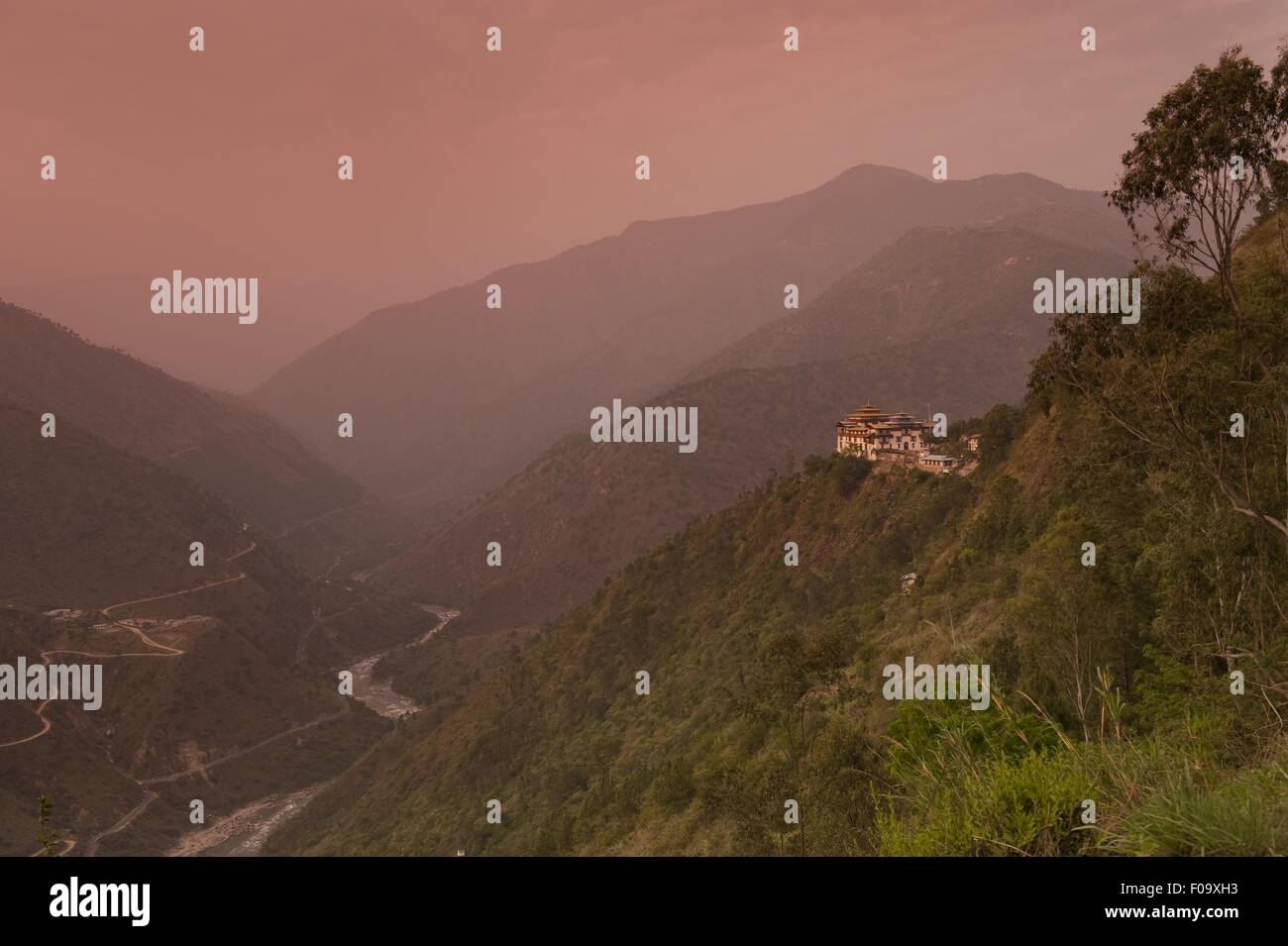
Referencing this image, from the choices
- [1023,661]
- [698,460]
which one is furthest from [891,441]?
[698,460]

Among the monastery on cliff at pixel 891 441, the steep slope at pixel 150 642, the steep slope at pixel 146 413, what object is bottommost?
the steep slope at pixel 150 642

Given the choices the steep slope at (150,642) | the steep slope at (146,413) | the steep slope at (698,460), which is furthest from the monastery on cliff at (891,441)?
the steep slope at (146,413)

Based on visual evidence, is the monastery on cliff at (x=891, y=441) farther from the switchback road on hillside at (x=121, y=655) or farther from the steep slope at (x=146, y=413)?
the steep slope at (x=146, y=413)

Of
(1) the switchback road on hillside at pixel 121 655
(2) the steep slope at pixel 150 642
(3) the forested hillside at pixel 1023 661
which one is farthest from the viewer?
(1) the switchback road on hillside at pixel 121 655

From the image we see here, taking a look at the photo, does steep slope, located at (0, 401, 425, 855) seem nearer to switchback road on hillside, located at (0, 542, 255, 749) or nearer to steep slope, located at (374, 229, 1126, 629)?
switchback road on hillside, located at (0, 542, 255, 749)

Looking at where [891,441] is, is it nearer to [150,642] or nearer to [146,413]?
[150,642]

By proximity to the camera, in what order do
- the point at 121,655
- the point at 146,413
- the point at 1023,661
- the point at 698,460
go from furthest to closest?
the point at 146,413 → the point at 698,460 → the point at 121,655 → the point at 1023,661

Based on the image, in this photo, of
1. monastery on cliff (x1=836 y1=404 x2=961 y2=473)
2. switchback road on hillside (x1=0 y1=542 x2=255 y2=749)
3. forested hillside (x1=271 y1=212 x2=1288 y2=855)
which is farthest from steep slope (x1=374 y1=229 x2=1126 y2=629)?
forested hillside (x1=271 y1=212 x2=1288 y2=855)

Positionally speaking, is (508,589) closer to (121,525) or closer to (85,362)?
(121,525)
